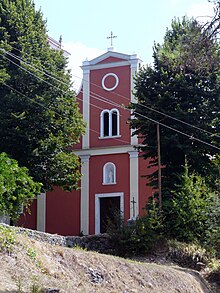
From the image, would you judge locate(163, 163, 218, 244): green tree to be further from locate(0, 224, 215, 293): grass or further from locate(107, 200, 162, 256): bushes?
locate(0, 224, 215, 293): grass

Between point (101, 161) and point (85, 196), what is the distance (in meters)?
2.27

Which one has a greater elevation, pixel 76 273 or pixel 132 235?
pixel 132 235

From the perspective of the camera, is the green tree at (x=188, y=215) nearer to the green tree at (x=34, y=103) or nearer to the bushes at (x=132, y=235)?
the bushes at (x=132, y=235)

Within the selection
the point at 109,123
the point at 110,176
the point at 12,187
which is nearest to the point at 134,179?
the point at 110,176

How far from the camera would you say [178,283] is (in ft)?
54.6

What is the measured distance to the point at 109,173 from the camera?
116ft

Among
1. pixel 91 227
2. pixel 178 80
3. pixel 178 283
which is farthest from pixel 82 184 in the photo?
pixel 178 283

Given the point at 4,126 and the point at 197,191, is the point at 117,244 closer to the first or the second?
the point at 197,191

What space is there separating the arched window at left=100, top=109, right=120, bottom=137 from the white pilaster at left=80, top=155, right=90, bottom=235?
1825mm

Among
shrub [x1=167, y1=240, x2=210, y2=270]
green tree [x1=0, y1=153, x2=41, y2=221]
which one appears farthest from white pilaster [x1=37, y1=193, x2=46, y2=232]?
shrub [x1=167, y1=240, x2=210, y2=270]

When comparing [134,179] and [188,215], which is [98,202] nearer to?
[134,179]

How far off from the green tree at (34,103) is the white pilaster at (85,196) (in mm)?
5118

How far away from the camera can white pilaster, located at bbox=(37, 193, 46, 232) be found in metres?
35.8

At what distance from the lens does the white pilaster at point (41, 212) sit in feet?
117
